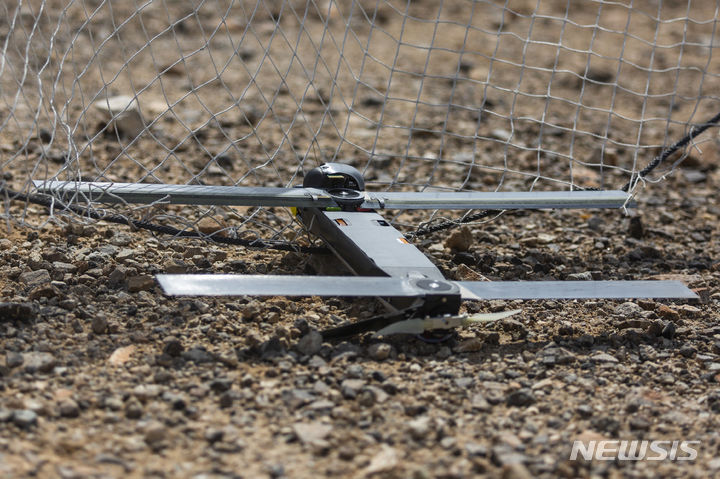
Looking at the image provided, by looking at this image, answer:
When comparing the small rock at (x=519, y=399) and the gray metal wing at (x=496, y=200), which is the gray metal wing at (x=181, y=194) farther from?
the small rock at (x=519, y=399)

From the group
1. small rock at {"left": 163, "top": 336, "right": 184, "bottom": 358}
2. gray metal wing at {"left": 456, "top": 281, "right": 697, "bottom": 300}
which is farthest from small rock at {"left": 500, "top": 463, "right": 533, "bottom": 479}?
small rock at {"left": 163, "top": 336, "right": 184, "bottom": 358}

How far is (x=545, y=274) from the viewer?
3.96 meters

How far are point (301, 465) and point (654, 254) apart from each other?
2417mm

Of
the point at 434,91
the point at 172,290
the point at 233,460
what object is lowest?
the point at 233,460

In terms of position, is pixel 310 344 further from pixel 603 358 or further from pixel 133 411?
pixel 603 358

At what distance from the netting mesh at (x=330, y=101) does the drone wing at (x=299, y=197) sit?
10 centimetres

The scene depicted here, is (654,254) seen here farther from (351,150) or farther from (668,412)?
(351,150)

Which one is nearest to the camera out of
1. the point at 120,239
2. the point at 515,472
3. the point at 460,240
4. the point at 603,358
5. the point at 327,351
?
the point at 515,472

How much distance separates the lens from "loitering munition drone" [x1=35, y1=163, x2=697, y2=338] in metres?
2.95

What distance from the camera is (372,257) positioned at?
128 inches

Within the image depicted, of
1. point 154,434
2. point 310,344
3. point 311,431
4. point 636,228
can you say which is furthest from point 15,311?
point 636,228

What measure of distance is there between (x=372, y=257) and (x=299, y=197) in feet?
1.79

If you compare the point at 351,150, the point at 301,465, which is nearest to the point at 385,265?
the point at 301,465

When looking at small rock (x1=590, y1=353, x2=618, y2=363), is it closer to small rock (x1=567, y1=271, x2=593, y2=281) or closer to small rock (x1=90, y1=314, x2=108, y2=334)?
small rock (x1=567, y1=271, x2=593, y2=281)
